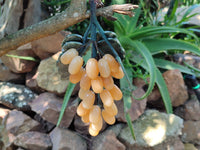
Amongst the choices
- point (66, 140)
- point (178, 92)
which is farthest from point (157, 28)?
point (66, 140)

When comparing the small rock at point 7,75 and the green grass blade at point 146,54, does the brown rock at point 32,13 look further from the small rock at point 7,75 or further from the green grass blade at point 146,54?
the green grass blade at point 146,54

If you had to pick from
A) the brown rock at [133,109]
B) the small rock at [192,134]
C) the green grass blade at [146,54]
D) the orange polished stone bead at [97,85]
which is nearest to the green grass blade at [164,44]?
the green grass blade at [146,54]

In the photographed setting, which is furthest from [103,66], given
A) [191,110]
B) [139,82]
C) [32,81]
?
[191,110]

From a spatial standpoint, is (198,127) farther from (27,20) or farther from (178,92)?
(27,20)

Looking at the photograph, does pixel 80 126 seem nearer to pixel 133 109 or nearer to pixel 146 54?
pixel 133 109

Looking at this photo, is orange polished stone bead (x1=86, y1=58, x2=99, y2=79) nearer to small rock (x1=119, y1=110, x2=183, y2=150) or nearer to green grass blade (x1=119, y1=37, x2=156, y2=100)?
green grass blade (x1=119, y1=37, x2=156, y2=100)

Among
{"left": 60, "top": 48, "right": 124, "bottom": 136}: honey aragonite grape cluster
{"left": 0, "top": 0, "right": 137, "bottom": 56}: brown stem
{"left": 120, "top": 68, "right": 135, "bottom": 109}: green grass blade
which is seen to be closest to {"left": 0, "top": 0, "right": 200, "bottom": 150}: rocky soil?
{"left": 120, "top": 68, "right": 135, "bottom": 109}: green grass blade
